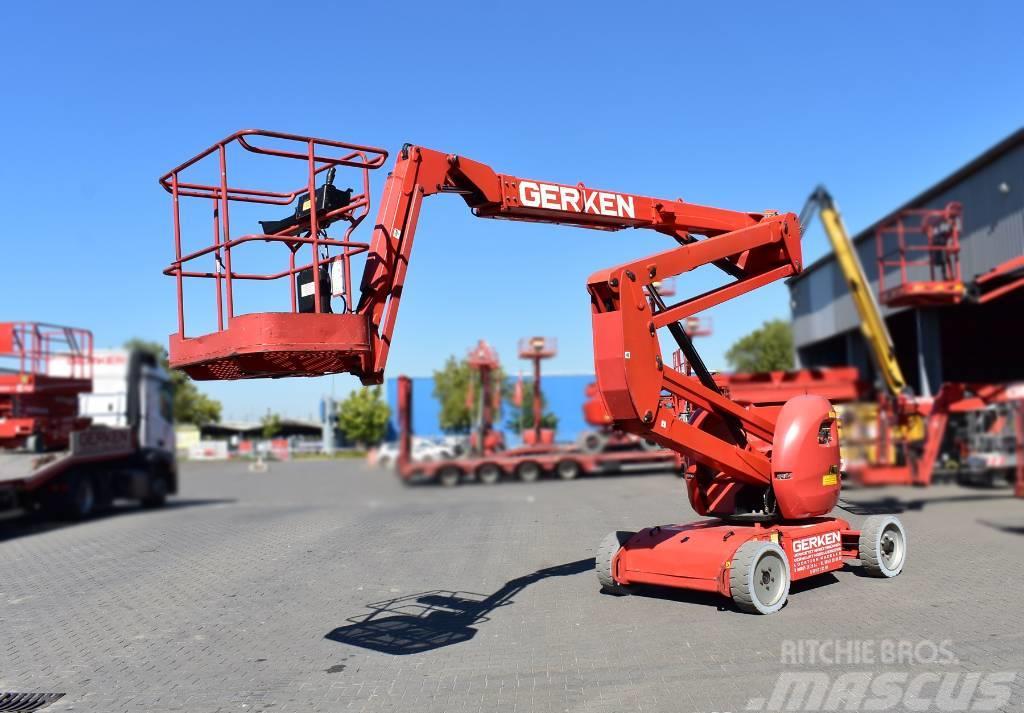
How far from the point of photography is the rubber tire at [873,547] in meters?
10.0

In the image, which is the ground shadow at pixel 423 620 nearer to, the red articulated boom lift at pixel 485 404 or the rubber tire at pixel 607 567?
the rubber tire at pixel 607 567

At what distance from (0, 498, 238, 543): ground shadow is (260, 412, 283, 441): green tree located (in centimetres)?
3276

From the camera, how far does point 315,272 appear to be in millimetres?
6770

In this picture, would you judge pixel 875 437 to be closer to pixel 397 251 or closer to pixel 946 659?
pixel 946 659

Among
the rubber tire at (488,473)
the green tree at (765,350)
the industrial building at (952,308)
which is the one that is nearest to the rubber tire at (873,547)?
the industrial building at (952,308)

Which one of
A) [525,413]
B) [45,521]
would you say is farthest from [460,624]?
[525,413]

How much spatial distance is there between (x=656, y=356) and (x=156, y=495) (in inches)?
757

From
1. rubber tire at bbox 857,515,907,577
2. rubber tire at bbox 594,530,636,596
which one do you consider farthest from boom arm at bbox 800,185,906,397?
rubber tire at bbox 594,530,636,596

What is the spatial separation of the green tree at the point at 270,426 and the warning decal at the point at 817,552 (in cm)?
5031

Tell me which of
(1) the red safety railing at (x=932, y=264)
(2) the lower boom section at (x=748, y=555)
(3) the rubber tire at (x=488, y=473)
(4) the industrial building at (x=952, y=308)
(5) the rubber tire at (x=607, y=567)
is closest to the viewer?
(2) the lower boom section at (x=748, y=555)

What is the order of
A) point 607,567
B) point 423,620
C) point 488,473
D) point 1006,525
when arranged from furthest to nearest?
point 488,473
point 1006,525
point 607,567
point 423,620

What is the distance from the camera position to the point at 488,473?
1187 inches

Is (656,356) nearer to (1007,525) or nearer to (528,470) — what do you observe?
(1007,525)

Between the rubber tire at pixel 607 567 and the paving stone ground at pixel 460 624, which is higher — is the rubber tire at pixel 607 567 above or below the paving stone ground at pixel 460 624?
above
